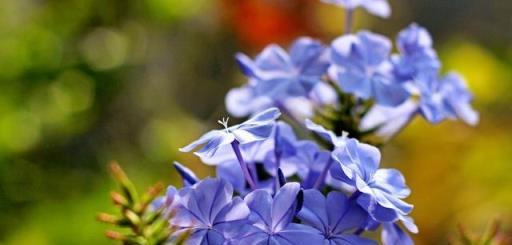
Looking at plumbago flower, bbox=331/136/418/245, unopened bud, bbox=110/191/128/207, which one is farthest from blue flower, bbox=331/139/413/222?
unopened bud, bbox=110/191/128/207

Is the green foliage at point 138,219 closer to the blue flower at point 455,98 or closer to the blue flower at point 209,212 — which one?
the blue flower at point 209,212

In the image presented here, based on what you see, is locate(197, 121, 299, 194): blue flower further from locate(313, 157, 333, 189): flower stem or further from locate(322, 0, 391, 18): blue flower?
locate(322, 0, 391, 18): blue flower

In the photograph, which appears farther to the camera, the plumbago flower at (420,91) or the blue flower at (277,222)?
the plumbago flower at (420,91)

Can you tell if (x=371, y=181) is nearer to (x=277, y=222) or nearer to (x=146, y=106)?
(x=277, y=222)

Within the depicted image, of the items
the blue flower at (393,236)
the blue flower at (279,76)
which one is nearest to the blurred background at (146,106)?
the blue flower at (279,76)

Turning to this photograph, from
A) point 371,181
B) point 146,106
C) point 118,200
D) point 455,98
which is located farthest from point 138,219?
point 146,106

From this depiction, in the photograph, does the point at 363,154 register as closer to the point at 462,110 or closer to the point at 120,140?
the point at 462,110

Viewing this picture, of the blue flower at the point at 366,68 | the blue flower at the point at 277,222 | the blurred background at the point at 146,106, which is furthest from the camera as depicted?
the blurred background at the point at 146,106

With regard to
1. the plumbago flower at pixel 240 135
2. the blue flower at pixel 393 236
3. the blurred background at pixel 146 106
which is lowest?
the blurred background at pixel 146 106
